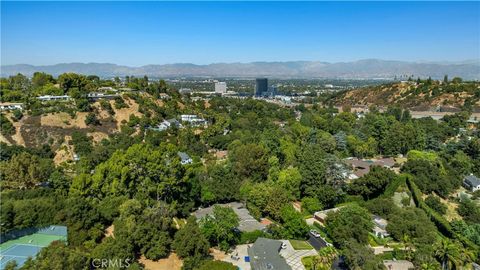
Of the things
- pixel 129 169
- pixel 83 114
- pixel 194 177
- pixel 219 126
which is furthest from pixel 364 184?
pixel 83 114

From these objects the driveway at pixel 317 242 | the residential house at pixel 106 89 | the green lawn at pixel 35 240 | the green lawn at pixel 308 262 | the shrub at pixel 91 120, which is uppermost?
the residential house at pixel 106 89

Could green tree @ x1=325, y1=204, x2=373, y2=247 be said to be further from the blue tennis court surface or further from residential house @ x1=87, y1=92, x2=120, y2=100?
residential house @ x1=87, y1=92, x2=120, y2=100

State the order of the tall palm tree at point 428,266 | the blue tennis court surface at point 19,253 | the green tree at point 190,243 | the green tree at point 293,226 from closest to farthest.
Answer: the tall palm tree at point 428,266 → the blue tennis court surface at point 19,253 → the green tree at point 190,243 → the green tree at point 293,226

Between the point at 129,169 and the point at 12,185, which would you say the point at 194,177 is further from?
the point at 12,185

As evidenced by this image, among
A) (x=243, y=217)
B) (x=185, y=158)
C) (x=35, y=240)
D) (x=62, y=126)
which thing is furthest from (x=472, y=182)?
(x=62, y=126)

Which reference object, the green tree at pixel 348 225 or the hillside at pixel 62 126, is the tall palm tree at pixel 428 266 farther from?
the hillside at pixel 62 126

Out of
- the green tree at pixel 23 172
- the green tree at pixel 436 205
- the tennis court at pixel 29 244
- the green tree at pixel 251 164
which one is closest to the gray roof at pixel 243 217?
the green tree at pixel 251 164

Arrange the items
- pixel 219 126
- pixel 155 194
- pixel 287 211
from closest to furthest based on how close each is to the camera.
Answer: pixel 287 211, pixel 155 194, pixel 219 126
